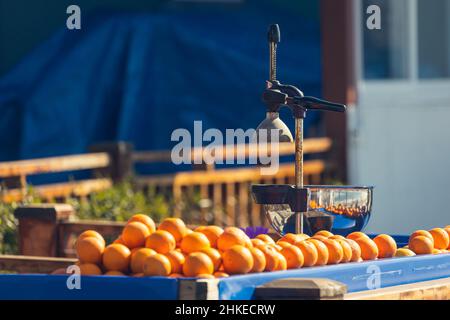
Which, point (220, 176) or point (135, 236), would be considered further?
point (220, 176)

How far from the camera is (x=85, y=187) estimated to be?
8.34 m

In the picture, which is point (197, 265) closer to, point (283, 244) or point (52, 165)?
point (283, 244)

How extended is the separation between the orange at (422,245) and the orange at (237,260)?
1.00 meters

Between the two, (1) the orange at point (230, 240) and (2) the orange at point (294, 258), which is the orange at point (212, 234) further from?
(2) the orange at point (294, 258)

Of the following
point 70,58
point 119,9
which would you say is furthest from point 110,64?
point 119,9

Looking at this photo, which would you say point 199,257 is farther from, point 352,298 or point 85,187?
point 85,187

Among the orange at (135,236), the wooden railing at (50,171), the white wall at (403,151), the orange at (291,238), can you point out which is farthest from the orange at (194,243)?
the white wall at (403,151)

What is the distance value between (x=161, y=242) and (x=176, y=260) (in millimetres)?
195

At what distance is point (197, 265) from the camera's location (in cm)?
378


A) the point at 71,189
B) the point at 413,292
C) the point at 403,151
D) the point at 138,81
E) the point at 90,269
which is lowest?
the point at 413,292

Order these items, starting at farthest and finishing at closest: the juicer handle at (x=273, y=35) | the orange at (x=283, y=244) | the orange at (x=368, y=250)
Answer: the juicer handle at (x=273, y=35) → the orange at (x=368, y=250) → the orange at (x=283, y=244)

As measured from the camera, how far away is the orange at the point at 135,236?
4.08 m

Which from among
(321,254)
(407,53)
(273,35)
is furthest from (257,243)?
(407,53)
